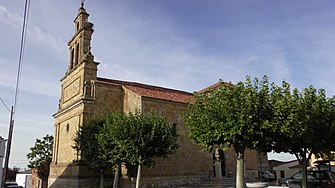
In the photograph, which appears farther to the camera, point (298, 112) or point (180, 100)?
point (180, 100)

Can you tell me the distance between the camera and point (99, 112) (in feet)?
86.6

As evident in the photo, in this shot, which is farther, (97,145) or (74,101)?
(74,101)

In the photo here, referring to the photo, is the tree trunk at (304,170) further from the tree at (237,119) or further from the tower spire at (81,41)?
the tower spire at (81,41)

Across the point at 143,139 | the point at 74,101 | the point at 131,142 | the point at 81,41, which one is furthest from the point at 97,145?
the point at 81,41

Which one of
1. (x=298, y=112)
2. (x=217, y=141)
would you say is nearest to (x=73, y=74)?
(x=217, y=141)

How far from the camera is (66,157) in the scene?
91.0ft

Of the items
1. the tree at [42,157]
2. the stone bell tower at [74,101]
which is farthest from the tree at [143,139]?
the tree at [42,157]

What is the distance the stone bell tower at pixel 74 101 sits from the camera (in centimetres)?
2586

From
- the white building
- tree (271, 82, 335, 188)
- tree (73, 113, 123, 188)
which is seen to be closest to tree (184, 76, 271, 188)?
tree (271, 82, 335, 188)

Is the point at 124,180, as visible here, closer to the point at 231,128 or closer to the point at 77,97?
the point at 77,97

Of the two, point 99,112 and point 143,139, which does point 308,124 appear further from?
point 99,112

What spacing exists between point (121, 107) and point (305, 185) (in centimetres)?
1597

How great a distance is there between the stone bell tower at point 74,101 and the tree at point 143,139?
6.70 m

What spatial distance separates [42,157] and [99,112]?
17513mm
